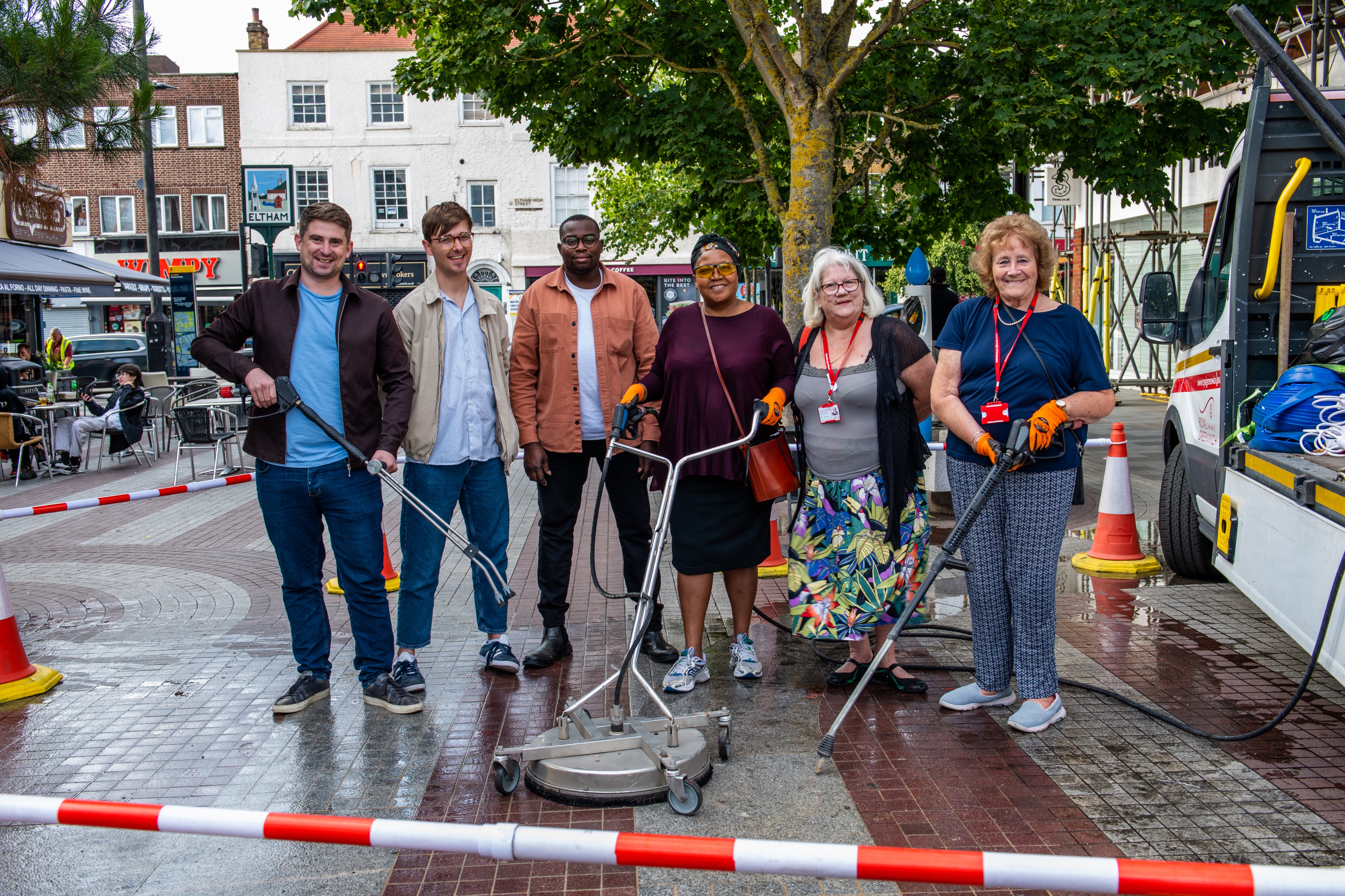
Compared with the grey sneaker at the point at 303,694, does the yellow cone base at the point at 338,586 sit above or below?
below

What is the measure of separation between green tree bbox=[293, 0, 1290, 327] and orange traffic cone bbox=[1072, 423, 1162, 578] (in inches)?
126

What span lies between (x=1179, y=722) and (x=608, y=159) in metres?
9.51

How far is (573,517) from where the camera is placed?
205 inches

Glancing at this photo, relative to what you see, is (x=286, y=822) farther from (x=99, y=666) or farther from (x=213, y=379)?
(x=213, y=379)

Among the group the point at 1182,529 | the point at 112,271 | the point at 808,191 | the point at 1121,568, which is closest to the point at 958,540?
the point at 1182,529

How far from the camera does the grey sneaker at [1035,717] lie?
13.6 feet

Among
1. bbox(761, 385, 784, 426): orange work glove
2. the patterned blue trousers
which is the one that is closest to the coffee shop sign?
bbox(761, 385, 784, 426): orange work glove

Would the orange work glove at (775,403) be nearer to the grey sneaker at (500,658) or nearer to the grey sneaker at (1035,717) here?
the grey sneaker at (1035,717)

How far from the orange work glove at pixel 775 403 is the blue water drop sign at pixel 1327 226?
9.36 ft

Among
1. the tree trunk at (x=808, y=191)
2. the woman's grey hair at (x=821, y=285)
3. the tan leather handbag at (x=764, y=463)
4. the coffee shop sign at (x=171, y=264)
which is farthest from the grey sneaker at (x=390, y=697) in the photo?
the coffee shop sign at (x=171, y=264)

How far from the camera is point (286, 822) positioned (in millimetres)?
2244

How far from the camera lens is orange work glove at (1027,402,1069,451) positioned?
151 inches

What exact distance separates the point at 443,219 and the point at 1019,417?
8.16 ft

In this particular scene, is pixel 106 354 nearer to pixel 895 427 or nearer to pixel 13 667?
pixel 13 667
